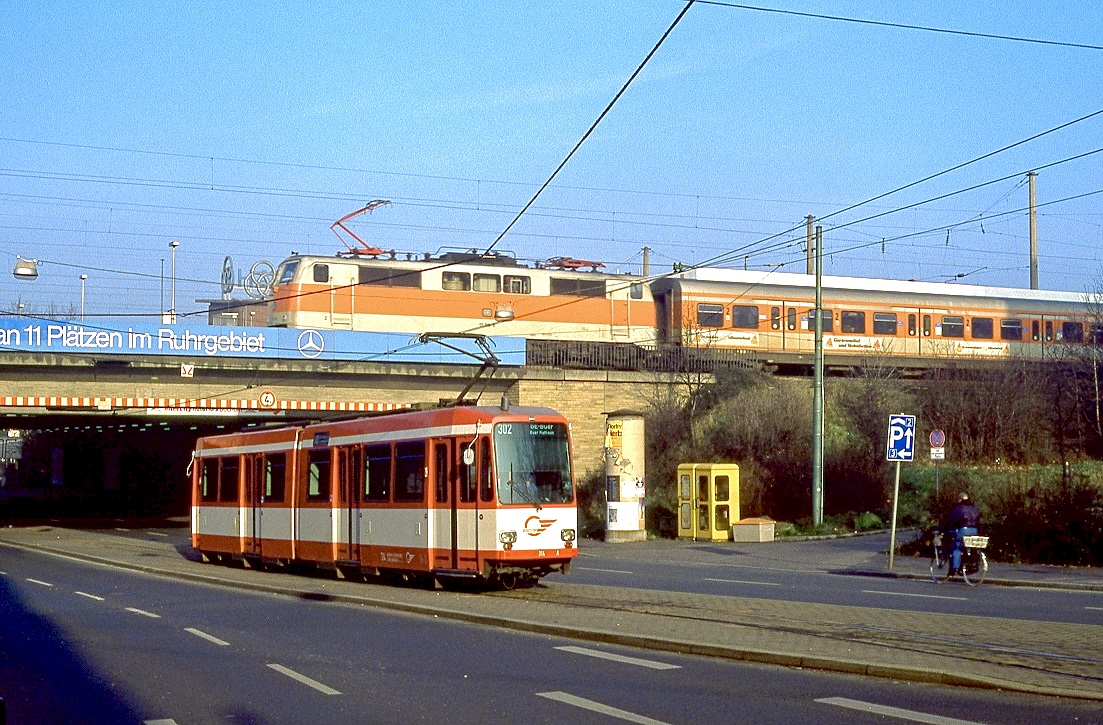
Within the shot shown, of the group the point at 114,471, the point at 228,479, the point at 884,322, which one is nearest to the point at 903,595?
the point at 228,479

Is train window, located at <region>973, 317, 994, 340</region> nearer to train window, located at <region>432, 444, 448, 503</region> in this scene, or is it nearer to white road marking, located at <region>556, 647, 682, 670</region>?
train window, located at <region>432, 444, 448, 503</region>

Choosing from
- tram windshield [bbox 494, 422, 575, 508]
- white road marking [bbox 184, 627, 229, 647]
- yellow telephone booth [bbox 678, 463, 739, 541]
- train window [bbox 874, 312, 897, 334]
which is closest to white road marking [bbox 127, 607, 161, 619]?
white road marking [bbox 184, 627, 229, 647]

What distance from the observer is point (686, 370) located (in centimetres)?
4588

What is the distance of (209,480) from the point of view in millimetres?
31375

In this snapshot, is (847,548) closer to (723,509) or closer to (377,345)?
(723,509)

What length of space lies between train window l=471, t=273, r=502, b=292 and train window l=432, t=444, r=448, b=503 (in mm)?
23315

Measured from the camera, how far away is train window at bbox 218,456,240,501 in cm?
2947

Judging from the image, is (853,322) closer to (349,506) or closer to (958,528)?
(958,528)

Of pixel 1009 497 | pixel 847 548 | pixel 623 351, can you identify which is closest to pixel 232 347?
pixel 623 351

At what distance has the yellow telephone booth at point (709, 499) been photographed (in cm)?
3506

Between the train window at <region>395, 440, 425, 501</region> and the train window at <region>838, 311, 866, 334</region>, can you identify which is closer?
the train window at <region>395, 440, 425, 501</region>

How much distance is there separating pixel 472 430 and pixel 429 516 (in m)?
1.68

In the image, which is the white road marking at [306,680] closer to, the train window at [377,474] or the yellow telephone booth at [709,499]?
the train window at [377,474]

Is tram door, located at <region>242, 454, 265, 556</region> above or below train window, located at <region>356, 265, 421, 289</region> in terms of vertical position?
below
